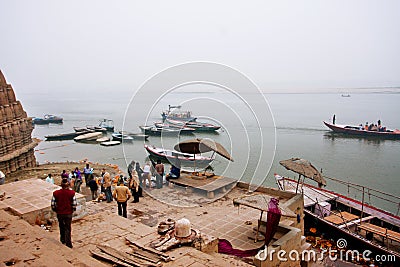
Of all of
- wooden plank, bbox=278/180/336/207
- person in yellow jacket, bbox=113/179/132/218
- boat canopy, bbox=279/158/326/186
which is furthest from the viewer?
wooden plank, bbox=278/180/336/207

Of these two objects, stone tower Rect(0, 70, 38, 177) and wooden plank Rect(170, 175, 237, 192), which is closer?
wooden plank Rect(170, 175, 237, 192)

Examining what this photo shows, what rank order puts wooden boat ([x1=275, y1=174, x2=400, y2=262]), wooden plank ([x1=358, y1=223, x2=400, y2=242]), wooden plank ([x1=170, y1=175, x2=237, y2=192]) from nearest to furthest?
1. wooden plank ([x1=170, y1=175, x2=237, y2=192])
2. wooden plank ([x1=358, y1=223, x2=400, y2=242])
3. wooden boat ([x1=275, y1=174, x2=400, y2=262])

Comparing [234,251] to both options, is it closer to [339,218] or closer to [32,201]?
[32,201]

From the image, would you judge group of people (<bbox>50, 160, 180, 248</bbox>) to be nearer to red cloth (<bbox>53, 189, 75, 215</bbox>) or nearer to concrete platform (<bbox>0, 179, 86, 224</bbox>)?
red cloth (<bbox>53, 189, 75, 215</bbox>)

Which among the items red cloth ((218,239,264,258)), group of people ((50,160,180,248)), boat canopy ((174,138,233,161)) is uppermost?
boat canopy ((174,138,233,161))

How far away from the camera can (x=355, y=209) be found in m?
14.9

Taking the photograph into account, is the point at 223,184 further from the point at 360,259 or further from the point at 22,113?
the point at 22,113

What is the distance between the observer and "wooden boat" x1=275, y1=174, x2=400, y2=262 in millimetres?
11750

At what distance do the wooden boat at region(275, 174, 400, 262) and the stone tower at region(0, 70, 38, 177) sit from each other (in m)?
20.5

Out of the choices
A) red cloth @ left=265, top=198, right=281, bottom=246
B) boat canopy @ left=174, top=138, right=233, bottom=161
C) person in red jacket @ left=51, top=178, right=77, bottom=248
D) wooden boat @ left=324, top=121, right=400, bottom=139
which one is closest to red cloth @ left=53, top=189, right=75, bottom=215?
person in red jacket @ left=51, top=178, right=77, bottom=248

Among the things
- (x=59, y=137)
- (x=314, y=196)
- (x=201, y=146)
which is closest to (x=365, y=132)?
(x=314, y=196)

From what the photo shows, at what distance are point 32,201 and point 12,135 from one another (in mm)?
19932

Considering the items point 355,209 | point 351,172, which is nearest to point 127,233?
point 355,209

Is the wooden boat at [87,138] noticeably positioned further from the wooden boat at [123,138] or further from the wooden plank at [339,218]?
the wooden plank at [339,218]
